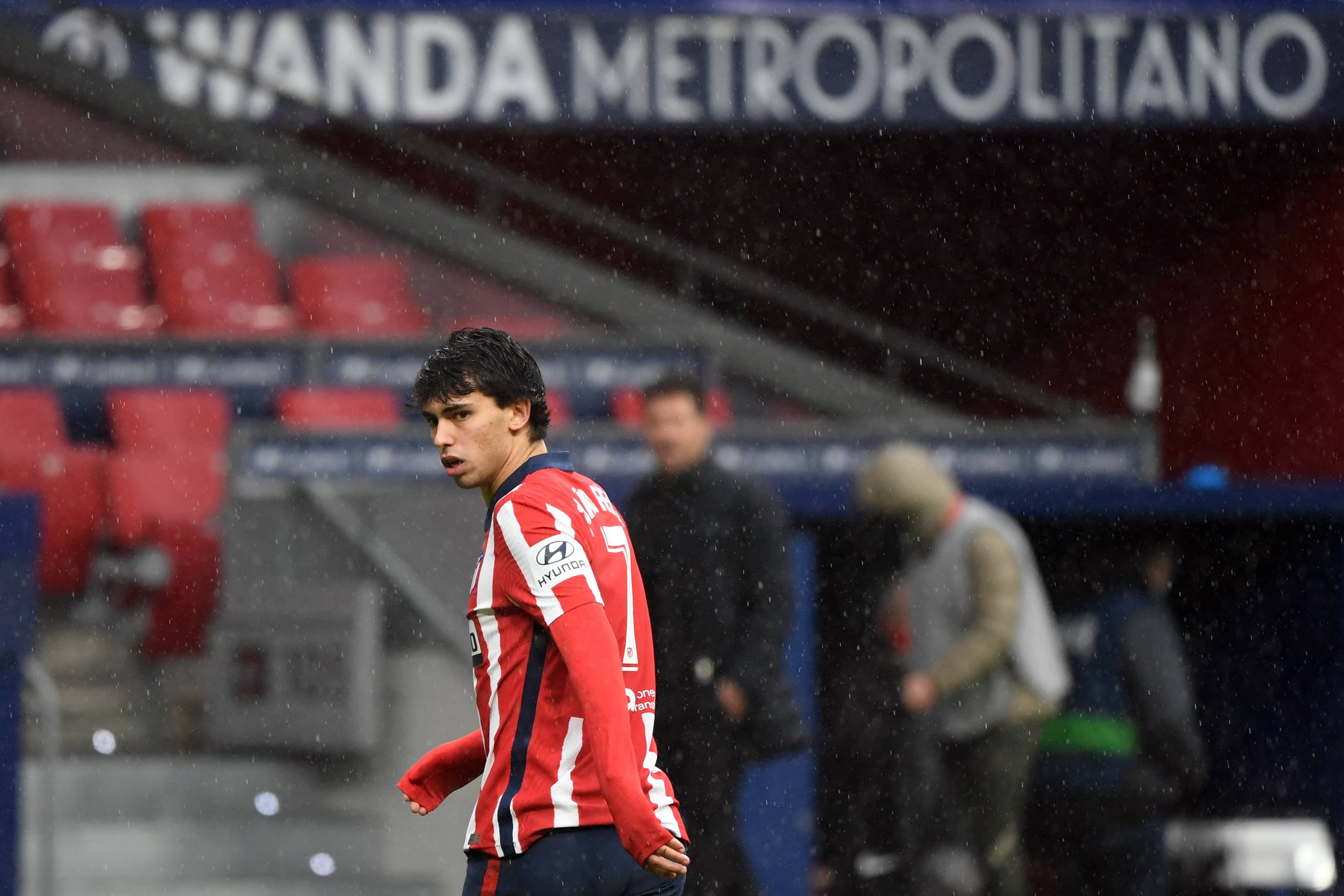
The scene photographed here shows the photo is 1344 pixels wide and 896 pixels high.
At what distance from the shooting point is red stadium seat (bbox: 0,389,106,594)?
26.9ft

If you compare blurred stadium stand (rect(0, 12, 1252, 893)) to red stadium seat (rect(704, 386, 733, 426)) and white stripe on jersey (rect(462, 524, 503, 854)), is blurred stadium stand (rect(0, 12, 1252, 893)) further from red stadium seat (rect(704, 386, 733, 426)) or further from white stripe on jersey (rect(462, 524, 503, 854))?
white stripe on jersey (rect(462, 524, 503, 854))

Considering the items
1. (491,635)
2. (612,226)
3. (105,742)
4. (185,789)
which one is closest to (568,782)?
(491,635)

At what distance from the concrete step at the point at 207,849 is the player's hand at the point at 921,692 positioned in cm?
165

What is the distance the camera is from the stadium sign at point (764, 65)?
36.7 feet

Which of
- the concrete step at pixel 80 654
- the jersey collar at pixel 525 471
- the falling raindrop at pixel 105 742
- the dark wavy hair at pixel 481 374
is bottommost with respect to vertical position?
the falling raindrop at pixel 105 742

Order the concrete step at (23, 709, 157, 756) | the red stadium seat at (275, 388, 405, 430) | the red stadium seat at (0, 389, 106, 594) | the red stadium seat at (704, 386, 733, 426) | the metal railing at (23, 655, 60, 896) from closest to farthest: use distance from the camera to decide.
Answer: the metal railing at (23, 655, 60, 896) < the concrete step at (23, 709, 157, 756) < the red stadium seat at (0, 389, 106, 594) < the red stadium seat at (275, 388, 405, 430) < the red stadium seat at (704, 386, 733, 426)

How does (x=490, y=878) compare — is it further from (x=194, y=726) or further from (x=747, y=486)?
(x=194, y=726)

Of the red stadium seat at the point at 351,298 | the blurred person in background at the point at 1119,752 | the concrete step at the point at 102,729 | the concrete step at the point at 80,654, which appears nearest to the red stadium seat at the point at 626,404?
the red stadium seat at the point at 351,298

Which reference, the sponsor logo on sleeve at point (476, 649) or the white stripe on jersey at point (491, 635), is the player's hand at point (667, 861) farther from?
the sponsor logo on sleeve at point (476, 649)

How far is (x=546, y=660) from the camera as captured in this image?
2.87 m

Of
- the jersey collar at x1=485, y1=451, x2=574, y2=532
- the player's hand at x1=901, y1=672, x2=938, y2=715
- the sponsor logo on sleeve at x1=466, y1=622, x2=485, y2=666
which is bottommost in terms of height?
the player's hand at x1=901, y1=672, x2=938, y2=715

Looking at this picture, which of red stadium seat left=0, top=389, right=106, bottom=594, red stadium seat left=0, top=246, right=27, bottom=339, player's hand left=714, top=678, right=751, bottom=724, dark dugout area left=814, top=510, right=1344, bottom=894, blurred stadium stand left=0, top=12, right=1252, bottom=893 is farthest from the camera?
red stadium seat left=0, top=246, right=27, bottom=339

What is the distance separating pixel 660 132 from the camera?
14.0 metres

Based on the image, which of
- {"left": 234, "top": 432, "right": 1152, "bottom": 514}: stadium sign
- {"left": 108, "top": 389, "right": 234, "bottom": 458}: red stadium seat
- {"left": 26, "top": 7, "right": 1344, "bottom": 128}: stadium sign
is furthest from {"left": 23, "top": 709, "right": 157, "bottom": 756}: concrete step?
{"left": 26, "top": 7, "right": 1344, "bottom": 128}: stadium sign
